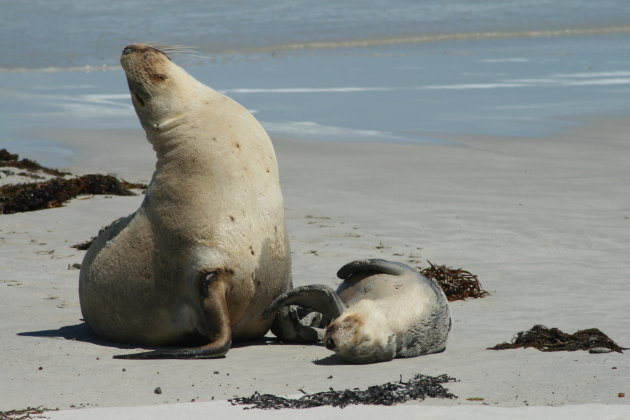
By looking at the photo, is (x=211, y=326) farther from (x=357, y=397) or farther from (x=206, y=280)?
(x=357, y=397)

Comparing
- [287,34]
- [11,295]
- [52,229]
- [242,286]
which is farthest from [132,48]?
[287,34]

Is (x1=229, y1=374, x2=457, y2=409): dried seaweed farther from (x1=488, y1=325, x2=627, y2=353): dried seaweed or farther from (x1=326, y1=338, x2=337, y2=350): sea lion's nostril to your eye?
(x1=488, y1=325, x2=627, y2=353): dried seaweed

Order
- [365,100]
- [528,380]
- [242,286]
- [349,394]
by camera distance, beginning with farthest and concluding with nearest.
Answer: [365,100]
[242,286]
[528,380]
[349,394]

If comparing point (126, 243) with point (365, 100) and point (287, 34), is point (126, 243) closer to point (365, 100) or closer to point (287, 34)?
point (365, 100)

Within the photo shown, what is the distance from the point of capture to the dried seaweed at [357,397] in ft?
14.7

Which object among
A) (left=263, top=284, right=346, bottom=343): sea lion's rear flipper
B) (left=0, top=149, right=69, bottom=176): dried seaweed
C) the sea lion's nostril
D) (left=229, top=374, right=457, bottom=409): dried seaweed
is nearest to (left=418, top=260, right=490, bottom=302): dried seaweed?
(left=263, top=284, right=346, bottom=343): sea lion's rear flipper

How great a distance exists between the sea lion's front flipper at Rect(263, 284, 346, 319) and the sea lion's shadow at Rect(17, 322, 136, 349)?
0.86 m

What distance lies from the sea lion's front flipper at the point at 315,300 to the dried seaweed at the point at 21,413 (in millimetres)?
1659

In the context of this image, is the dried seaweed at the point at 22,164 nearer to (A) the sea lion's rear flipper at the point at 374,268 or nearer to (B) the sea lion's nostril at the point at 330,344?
(A) the sea lion's rear flipper at the point at 374,268

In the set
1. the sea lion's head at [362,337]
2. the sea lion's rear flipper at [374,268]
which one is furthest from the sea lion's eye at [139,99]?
the sea lion's head at [362,337]

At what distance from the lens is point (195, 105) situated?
5.94 metres

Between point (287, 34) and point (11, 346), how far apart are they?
27.7 m

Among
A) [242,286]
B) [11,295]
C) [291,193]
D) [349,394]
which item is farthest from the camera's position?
[291,193]

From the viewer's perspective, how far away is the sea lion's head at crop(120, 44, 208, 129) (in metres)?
5.84
